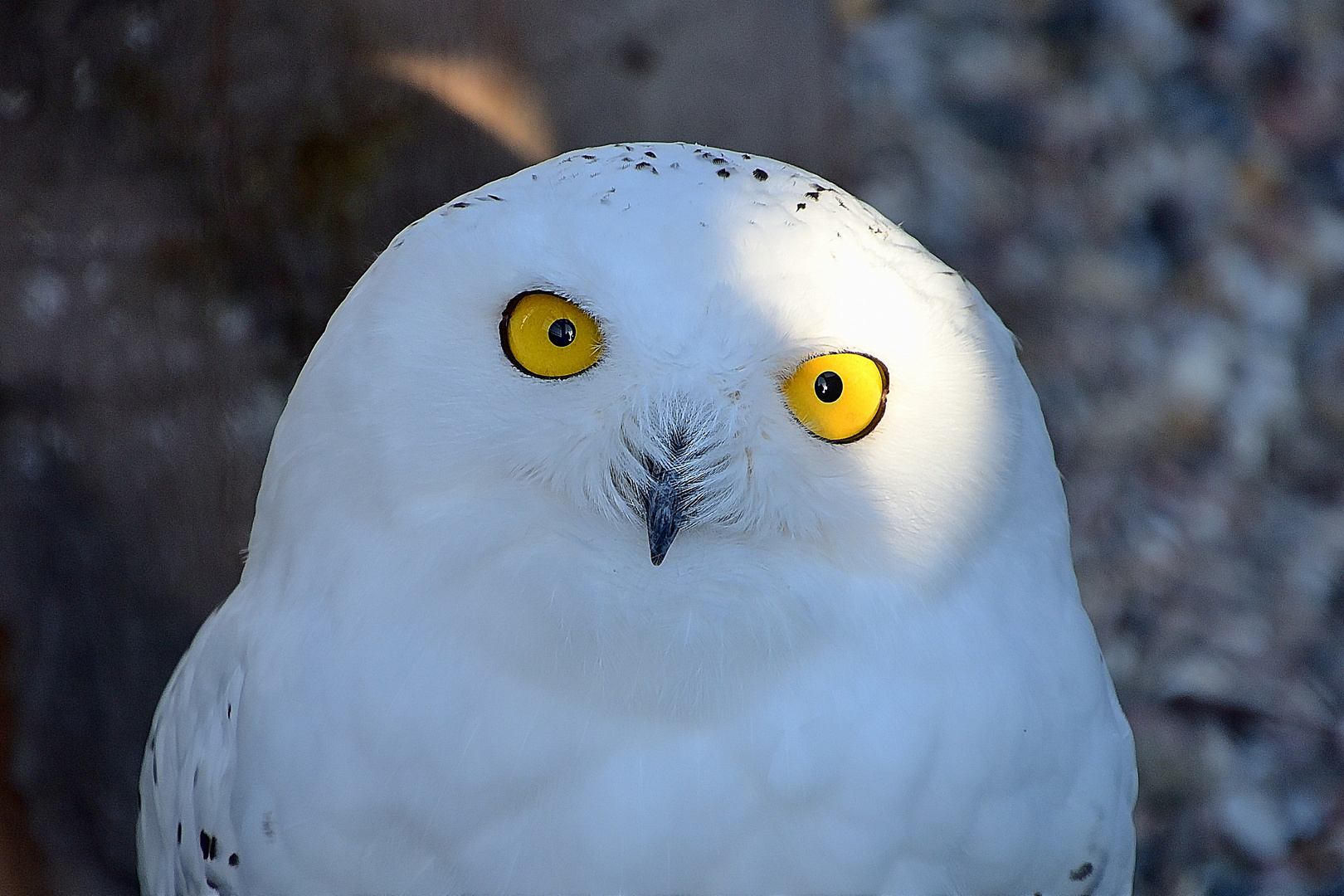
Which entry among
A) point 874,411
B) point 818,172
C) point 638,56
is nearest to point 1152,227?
point 818,172

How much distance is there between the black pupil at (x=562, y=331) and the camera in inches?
39.2

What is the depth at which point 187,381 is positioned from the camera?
71.9 inches

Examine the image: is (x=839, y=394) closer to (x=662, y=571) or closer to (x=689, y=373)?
(x=689, y=373)

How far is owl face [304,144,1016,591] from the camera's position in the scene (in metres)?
1.00

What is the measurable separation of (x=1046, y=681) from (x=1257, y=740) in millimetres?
965

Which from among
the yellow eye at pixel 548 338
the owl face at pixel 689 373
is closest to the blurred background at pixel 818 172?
the owl face at pixel 689 373

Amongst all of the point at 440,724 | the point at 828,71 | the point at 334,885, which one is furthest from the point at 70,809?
the point at 828,71

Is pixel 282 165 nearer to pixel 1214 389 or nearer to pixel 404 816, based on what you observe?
pixel 404 816

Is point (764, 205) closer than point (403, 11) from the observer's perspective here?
Yes

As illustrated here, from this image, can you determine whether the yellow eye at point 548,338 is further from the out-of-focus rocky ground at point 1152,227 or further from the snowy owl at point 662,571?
the out-of-focus rocky ground at point 1152,227

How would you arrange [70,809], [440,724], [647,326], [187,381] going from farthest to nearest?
[187,381]
[70,809]
[440,724]
[647,326]

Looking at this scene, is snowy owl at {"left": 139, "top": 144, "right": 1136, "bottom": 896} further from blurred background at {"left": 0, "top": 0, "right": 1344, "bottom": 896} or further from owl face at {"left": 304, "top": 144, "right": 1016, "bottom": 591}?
blurred background at {"left": 0, "top": 0, "right": 1344, "bottom": 896}

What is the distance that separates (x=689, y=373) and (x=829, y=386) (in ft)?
0.39

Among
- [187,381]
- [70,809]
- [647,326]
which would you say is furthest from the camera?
[187,381]
